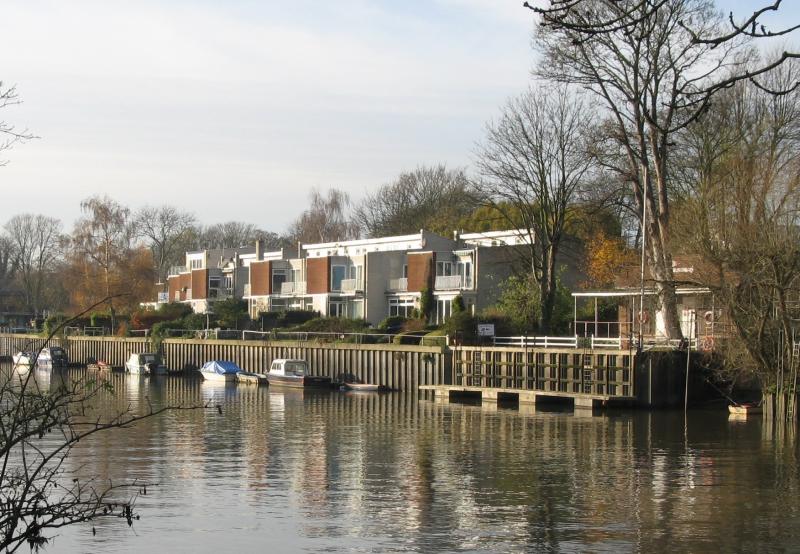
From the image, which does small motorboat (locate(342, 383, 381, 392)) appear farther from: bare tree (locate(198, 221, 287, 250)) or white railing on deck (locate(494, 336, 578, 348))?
bare tree (locate(198, 221, 287, 250))

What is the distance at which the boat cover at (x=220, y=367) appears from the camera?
70875 millimetres

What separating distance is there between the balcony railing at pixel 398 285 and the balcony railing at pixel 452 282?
410 cm

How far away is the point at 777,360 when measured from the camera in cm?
3956

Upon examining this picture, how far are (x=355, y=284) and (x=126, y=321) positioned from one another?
27385 millimetres

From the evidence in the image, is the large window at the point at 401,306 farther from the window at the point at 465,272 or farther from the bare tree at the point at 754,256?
the bare tree at the point at 754,256

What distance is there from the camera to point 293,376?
63.9 m

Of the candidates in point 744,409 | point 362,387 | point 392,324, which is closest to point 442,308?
point 392,324

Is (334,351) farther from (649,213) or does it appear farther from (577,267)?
(649,213)

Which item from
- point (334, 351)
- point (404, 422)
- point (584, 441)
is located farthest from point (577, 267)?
point (584, 441)

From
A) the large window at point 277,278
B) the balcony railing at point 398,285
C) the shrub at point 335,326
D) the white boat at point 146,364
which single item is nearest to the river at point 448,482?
the shrub at point 335,326

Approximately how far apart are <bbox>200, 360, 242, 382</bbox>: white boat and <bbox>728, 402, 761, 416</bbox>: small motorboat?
36.0 metres

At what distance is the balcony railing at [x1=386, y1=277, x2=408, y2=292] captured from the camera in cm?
7972

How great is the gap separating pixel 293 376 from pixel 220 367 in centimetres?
918

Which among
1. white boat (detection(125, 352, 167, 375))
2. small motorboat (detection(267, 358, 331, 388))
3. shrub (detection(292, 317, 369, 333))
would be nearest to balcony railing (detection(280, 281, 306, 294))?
white boat (detection(125, 352, 167, 375))
